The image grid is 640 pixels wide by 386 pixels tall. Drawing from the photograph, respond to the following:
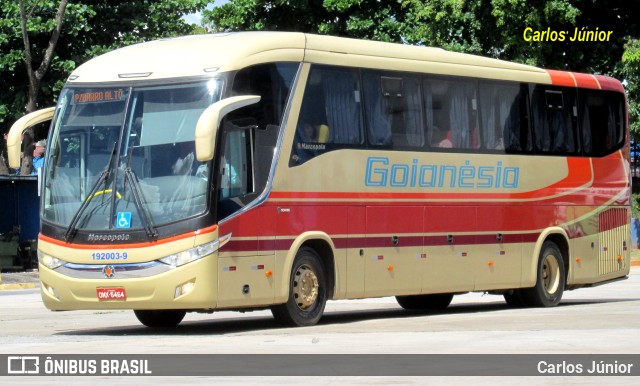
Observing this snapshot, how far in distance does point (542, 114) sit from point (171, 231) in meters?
8.69

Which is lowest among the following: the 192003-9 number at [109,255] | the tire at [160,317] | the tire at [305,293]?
the tire at [160,317]

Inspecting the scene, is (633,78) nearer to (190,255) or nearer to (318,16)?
(318,16)

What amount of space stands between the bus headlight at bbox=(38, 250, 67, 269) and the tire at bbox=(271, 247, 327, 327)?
2.72 m

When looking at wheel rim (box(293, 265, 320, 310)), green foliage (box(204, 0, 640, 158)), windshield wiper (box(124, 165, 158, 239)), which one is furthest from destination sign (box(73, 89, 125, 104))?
green foliage (box(204, 0, 640, 158))

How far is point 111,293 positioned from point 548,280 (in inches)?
359

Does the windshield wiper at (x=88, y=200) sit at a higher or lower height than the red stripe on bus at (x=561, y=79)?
lower

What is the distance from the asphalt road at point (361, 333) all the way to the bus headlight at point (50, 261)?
81cm

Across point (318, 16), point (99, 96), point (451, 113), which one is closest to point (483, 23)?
point (318, 16)

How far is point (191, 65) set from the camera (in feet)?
59.7

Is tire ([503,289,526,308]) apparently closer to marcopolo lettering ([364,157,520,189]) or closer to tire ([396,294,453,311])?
tire ([396,294,453,311])

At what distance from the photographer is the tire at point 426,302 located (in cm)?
2398

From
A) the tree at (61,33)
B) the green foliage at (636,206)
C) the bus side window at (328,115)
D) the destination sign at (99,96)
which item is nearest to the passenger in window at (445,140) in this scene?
the bus side window at (328,115)

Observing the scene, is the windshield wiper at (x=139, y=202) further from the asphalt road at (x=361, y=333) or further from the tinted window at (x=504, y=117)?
the tinted window at (x=504, y=117)

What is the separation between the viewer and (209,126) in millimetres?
17016
